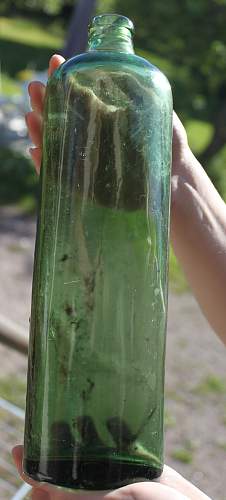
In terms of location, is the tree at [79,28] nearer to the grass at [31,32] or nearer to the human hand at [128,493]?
the human hand at [128,493]

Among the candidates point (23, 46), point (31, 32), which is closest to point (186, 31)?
point (23, 46)

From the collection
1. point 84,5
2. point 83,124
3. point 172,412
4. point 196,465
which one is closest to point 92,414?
point 83,124

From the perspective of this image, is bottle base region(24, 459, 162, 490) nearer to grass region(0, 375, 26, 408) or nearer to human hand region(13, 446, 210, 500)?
human hand region(13, 446, 210, 500)

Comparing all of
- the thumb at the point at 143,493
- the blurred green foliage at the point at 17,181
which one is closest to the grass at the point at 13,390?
the thumb at the point at 143,493

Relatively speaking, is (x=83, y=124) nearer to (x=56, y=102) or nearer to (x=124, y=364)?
(x=56, y=102)

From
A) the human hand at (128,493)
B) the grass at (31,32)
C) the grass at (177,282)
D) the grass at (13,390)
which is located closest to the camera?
the human hand at (128,493)

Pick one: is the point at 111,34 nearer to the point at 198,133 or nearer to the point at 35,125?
the point at 35,125
